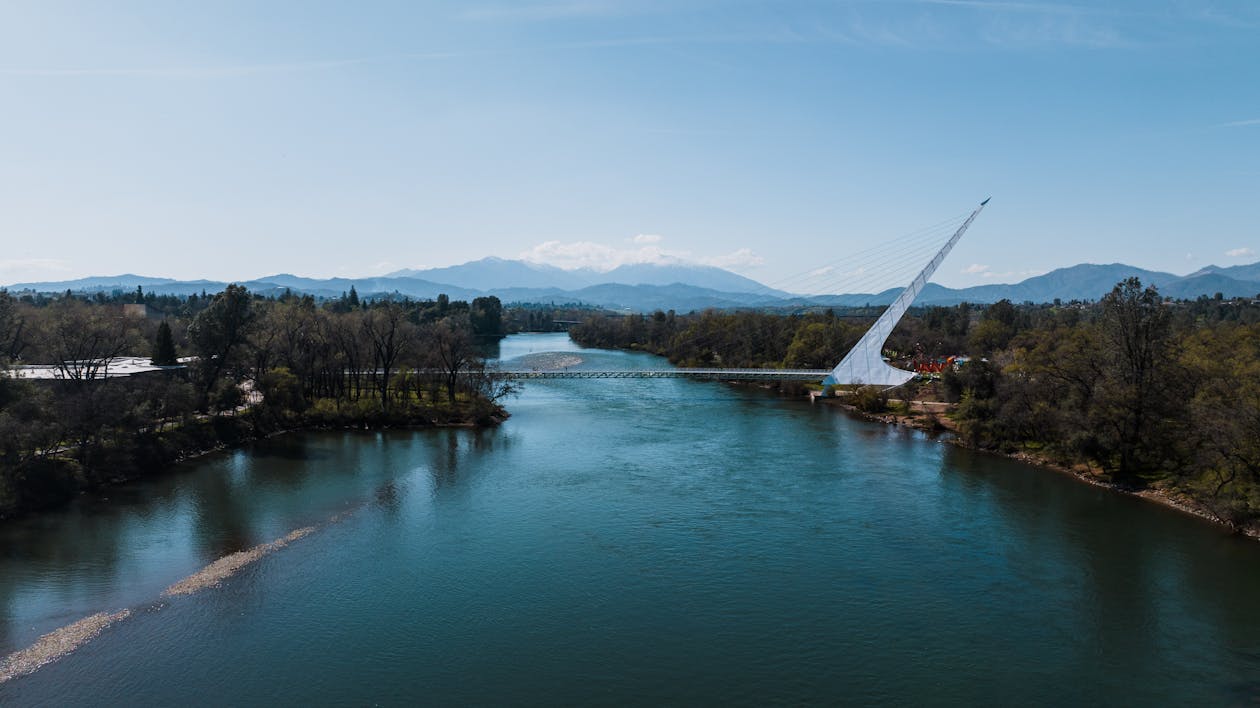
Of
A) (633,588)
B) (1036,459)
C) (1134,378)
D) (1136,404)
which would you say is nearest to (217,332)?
(633,588)

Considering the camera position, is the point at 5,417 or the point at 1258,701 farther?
the point at 5,417

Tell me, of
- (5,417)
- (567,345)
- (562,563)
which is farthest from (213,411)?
(567,345)

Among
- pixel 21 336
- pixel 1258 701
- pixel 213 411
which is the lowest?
pixel 1258 701

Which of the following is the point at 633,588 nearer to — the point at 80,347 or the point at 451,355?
the point at 80,347

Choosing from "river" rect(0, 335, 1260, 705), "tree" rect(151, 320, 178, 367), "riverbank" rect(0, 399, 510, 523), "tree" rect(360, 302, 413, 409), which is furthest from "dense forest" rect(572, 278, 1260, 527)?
"tree" rect(151, 320, 178, 367)

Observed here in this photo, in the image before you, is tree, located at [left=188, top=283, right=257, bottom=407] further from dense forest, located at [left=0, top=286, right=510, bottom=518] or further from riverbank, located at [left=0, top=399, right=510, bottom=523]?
riverbank, located at [left=0, top=399, right=510, bottom=523]

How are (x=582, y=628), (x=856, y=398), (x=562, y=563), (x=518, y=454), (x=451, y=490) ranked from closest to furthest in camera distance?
(x=582, y=628) → (x=562, y=563) → (x=451, y=490) → (x=518, y=454) → (x=856, y=398)

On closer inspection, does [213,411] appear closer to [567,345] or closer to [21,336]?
[21,336]
